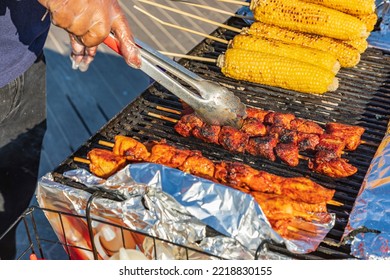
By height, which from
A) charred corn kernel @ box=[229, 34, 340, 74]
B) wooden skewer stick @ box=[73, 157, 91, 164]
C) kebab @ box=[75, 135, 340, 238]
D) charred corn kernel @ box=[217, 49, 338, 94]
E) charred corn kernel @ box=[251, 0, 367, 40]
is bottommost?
wooden skewer stick @ box=[73, 157, 91, 164]

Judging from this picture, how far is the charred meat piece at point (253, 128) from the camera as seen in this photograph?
4125 millimetres

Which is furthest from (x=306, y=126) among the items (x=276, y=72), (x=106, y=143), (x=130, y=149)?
(x=106, y=143)

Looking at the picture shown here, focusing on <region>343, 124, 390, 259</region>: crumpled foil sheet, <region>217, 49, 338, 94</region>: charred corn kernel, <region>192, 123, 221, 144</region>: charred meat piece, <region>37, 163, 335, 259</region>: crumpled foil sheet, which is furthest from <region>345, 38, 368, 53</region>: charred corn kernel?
<region>37, 163, 335, 259</region>: crumpled foil sheet

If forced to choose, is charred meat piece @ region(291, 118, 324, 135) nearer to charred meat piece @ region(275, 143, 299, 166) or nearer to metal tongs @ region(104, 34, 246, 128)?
charred meat piece @ region(275, 143, 299, 166)

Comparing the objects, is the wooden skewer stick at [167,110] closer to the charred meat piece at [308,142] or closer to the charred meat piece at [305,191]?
the charred meat piece at [308,142]

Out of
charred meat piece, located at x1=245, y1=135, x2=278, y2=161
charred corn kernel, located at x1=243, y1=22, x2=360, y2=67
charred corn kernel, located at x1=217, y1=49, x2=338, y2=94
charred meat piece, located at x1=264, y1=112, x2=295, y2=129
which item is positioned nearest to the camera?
charred meat piece, located at x1=245, y1=135, x2=278, y2=161

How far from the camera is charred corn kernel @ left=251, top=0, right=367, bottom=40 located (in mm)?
4906

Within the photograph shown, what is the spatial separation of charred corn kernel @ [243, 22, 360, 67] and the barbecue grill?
12cm

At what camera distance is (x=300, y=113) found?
445cm

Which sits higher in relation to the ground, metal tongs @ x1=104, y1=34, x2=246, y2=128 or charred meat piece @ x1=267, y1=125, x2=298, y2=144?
metal tongs @ x1=104, y1=34, x2=246, y2=128

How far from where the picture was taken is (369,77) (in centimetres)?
482

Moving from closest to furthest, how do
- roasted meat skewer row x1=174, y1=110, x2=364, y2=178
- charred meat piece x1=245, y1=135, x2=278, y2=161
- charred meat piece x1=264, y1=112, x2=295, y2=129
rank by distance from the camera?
roasted meat skewer row x1=174, y1=110, x2=364, y2=178 → charred meat piece x1=245, y1=135, x2=278, y2=161 → charred meat piece x1=264, y1=112, x2=295, y2=129
